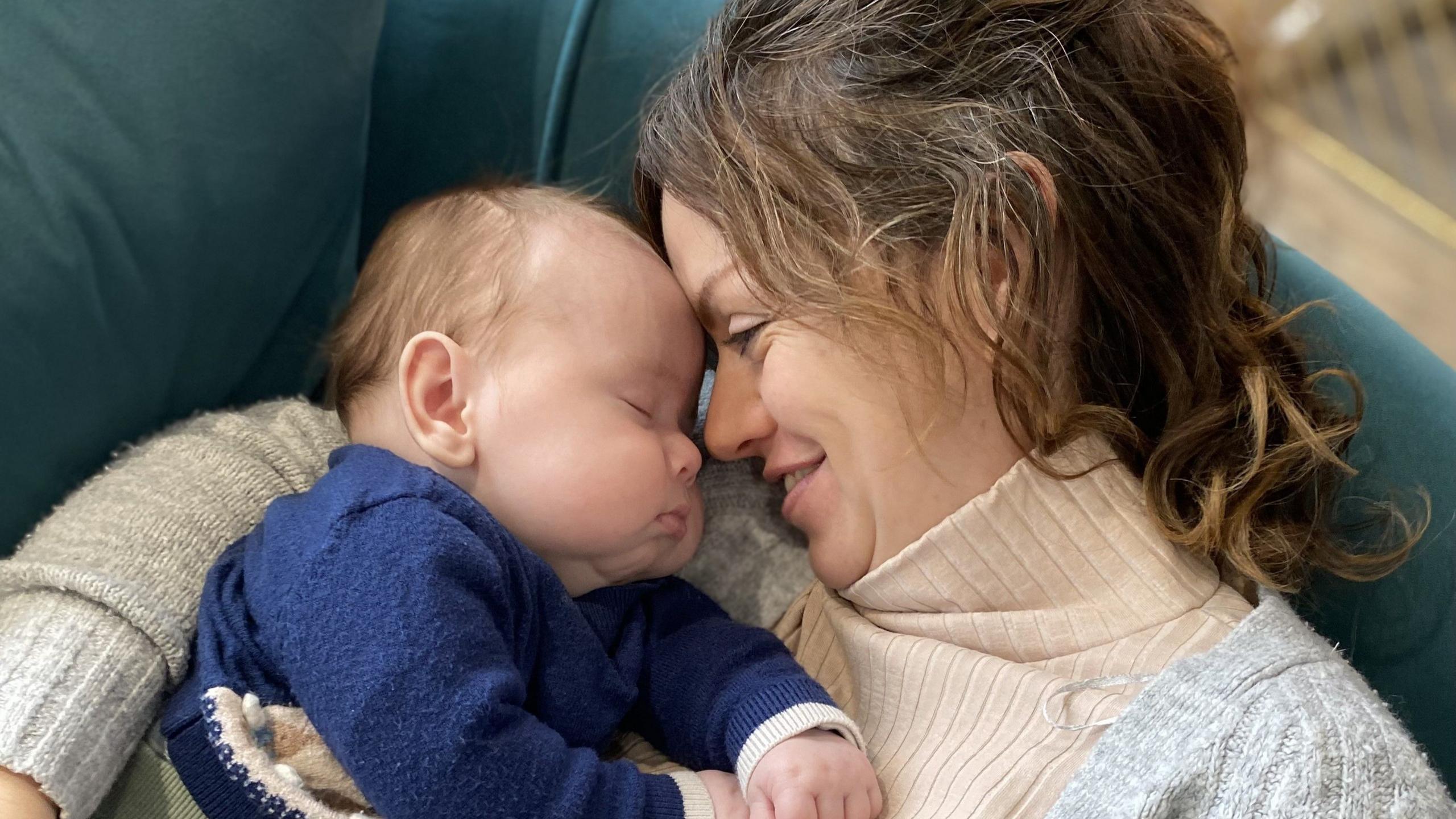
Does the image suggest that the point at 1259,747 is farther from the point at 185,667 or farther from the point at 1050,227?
the point at 185,667

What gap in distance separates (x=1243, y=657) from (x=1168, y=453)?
20cm

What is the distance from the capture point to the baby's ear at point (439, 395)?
3.07 ft

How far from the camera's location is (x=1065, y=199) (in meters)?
0.91

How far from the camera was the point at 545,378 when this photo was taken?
36.9 inches

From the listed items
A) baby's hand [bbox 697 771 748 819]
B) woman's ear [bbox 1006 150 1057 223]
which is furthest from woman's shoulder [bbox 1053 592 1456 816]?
woman's ear [bbox 1006 150 1057 223]

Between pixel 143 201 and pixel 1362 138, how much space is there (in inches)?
104

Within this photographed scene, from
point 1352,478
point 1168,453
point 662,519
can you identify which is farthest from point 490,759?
point 1352,478

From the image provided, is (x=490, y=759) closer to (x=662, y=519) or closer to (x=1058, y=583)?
(x=662, y=519)

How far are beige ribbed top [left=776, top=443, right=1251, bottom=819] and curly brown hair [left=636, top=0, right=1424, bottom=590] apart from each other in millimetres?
36

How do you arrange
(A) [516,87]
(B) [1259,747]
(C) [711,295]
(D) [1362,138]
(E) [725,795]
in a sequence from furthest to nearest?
(D) [1362,138], (A) [516,87], (C) [711,295], (E) [725,795], (B) [1259,747]

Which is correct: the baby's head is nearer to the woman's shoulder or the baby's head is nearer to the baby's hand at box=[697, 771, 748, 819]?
the baby's hand at box=[697, 771, 748, 819]

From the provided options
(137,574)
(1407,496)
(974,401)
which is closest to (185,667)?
(137,574)

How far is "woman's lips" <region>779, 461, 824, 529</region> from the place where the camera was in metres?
0.99

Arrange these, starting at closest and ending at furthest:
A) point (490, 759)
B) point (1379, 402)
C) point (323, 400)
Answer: point (490, 759)
point (1379, 402)
point (323, 400)
